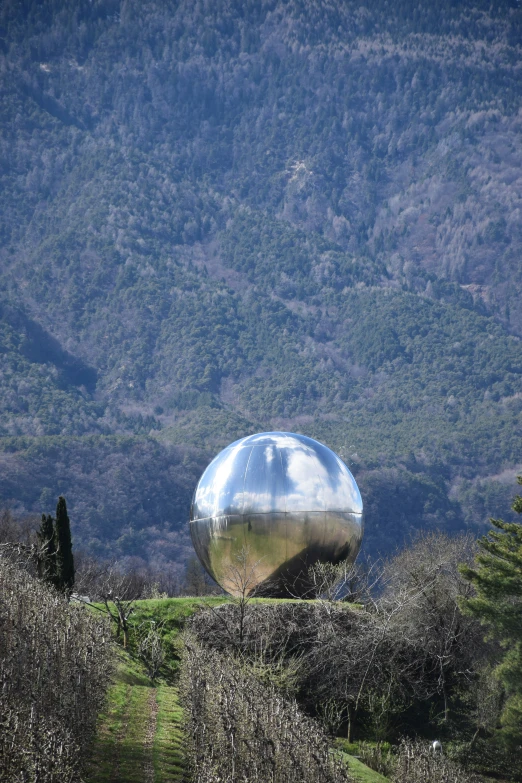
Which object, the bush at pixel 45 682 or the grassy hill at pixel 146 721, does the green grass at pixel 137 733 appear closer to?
the grassy hill at pixel 146 721

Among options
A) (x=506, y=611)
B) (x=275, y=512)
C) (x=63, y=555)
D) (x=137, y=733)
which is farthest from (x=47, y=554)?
(x=506, y=611)

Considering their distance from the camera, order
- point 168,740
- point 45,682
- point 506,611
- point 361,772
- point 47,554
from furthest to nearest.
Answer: point 47,554 < point 506,611 < point 361,772 < point 168,740 < point 45,682

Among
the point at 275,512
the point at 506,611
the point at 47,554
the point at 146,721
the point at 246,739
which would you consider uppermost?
the point at 246,739

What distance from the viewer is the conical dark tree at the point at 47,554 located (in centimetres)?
3975

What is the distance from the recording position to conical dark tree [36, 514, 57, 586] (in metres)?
39.8

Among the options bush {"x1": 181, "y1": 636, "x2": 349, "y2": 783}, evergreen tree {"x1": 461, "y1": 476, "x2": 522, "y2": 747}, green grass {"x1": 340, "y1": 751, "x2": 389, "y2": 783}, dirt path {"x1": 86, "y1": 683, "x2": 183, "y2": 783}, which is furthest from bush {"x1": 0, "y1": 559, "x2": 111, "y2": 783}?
evergreen tree {"x1": 461, "y1": 476, "x2": 522, "y2": 747}

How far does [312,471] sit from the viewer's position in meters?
39.9

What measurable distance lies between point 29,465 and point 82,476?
24.1 ft

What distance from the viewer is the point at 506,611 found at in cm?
3891

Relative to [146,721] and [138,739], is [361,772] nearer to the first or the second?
[146,721]

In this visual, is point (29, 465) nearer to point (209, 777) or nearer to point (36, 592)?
point (36, 592)

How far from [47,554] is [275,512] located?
28.2 feet

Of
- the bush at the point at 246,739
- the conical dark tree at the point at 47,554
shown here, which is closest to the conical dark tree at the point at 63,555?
the conical dark tree at the point at 47,554

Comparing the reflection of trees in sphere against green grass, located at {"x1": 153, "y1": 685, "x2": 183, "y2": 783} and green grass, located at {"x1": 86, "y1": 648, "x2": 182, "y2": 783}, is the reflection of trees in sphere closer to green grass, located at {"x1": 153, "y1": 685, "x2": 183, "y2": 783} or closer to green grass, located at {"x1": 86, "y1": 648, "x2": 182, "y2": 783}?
green grass, located at {"x1": 86, "y1": 648, "x2": 182, "y2": 783}
